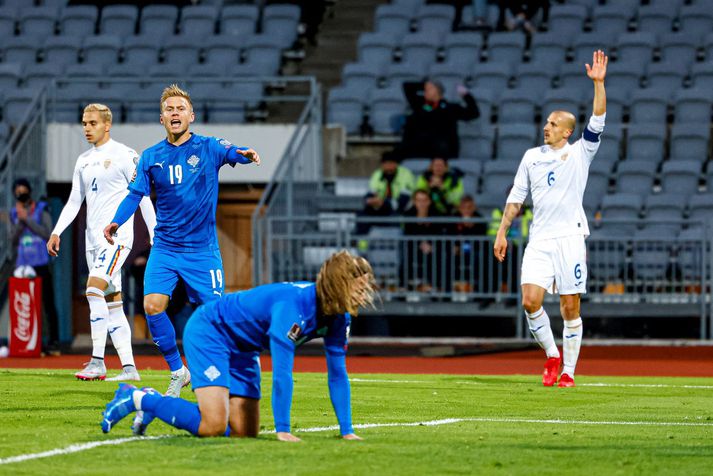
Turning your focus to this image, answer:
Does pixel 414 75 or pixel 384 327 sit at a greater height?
pixel 414 75

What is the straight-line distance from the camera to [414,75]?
23828 mm

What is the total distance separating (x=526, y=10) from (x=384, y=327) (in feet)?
25.8

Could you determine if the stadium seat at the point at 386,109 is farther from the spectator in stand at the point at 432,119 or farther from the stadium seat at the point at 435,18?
the stadium seat at the point at 435,18

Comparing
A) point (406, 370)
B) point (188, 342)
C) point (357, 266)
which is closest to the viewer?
point (357, 266)

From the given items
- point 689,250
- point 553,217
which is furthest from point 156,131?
point 553,217

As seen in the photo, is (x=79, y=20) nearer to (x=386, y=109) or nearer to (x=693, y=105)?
(x=386, y=109)

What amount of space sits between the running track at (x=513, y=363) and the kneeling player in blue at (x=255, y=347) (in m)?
7.72

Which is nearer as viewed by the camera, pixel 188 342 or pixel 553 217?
pixel 188 342

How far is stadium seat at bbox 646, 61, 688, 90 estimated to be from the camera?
22797 mm

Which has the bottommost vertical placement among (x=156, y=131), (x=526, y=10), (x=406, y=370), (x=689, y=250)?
(x=406, y=370)

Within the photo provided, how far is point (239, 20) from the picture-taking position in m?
26.5

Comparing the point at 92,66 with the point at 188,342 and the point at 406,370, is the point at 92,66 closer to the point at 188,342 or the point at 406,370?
the point at 406,370

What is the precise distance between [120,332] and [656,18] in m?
14.8

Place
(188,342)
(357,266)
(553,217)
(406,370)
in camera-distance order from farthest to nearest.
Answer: (406,370) < (553,217) < (188,342) < (357,266)
